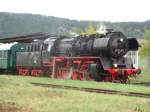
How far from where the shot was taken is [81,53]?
35594 millimetres

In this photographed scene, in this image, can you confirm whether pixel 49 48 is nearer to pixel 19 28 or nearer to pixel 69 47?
pixel 69 47

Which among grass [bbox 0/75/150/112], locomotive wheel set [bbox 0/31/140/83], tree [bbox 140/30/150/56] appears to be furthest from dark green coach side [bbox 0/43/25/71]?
tree [bbox 140/30/150/56]

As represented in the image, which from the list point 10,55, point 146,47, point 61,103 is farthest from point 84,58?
point 146,47

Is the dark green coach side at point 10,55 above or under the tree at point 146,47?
under

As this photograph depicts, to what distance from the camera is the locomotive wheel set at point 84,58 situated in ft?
108

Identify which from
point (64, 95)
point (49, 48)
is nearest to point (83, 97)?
point (64, 95)

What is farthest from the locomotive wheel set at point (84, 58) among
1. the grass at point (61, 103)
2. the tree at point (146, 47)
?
the tree at point (146, 47)

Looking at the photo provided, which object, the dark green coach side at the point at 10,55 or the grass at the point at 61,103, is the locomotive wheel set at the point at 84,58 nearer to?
the dark green coach side at the point at 10,55

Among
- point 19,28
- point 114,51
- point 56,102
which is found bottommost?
point 56,102

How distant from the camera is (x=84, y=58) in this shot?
3419 centimetres

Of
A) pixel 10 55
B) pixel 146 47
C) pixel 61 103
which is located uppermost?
pixel 146 47

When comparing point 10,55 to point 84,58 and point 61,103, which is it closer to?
point 84,58

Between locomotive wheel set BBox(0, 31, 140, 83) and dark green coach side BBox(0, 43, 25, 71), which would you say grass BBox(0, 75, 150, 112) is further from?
dark green coach side BBox(0, 43, 25, 71)

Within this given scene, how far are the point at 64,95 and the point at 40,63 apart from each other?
69.3 ft
